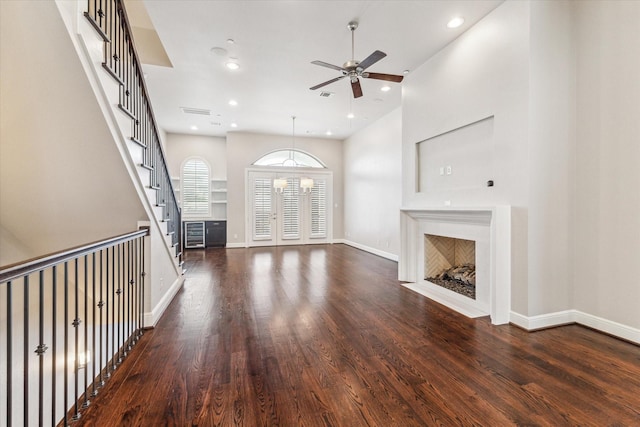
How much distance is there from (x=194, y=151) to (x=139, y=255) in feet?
22.1

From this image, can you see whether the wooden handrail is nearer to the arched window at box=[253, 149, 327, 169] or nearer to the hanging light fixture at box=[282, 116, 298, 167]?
Answer: the arched window at box=[253, 149, 327, 169]

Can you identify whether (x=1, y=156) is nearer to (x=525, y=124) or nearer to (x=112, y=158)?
(x=112, y=158)

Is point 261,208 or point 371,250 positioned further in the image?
point 261,208

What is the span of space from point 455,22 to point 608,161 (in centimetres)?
224

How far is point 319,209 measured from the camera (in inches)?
362

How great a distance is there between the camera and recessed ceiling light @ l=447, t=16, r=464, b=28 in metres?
3.42

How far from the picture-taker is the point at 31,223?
9.64 ft

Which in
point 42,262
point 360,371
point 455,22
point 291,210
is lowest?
point 360,371

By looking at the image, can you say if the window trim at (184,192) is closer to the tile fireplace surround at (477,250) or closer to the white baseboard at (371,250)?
the white baseboard at (371,250)

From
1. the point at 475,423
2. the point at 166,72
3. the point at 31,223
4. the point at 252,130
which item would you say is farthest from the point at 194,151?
the point at 475,423

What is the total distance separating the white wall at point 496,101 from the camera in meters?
2.96

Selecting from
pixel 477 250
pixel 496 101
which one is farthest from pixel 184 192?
pixel 496 101

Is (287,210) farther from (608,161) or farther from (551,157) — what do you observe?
(608,161)

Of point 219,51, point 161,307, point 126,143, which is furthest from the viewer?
point 219,51
